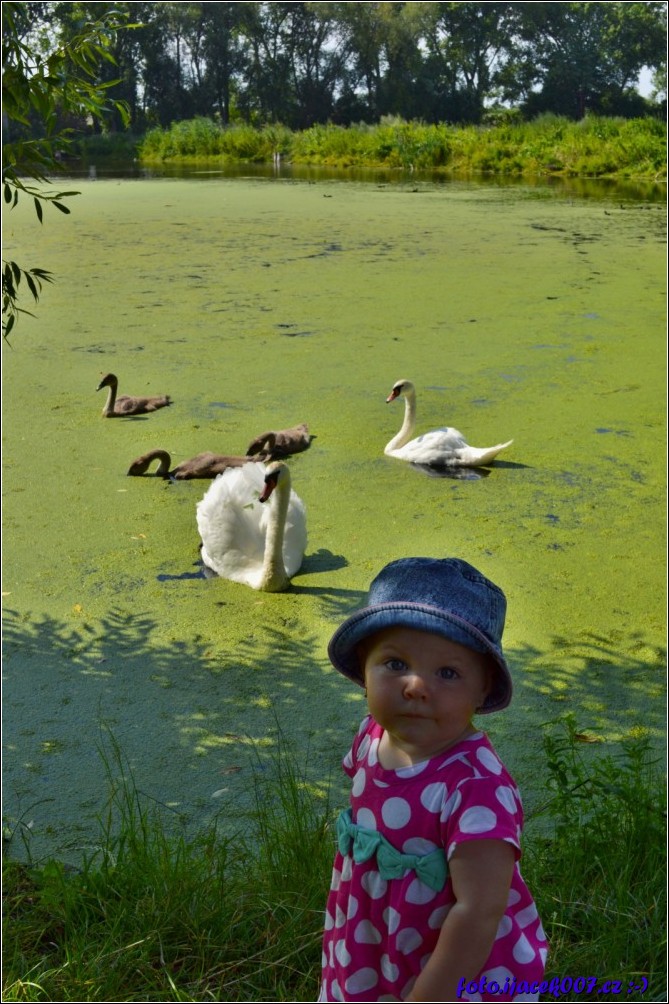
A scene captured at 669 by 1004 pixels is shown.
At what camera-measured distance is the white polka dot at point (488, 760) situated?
1185 mm

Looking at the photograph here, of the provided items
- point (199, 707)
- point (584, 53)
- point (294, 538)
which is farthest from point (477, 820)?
point (584, 53)

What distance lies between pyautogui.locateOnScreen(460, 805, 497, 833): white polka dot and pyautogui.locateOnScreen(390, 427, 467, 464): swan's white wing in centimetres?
347

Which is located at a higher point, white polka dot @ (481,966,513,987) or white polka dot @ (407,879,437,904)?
white polka dot @ (407,879,437,904)

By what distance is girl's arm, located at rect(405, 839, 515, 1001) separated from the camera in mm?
1124

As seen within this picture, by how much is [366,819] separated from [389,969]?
16 cm

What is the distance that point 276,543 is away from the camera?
3.58 m

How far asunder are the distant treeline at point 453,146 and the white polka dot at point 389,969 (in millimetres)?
14654

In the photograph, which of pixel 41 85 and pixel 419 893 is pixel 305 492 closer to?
pixel 41 85

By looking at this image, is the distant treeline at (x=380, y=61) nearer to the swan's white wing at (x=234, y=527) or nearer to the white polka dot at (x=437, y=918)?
the swan's white wing at (x=234, y=527)

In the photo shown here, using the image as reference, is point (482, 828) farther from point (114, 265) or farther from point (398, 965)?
point (114, 265)

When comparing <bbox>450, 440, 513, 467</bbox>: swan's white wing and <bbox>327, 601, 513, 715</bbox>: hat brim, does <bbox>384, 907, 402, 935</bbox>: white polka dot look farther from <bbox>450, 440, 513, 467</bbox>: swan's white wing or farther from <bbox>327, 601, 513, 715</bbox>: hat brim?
<bbox>450, 440, 513, 467</bbox>: swan's white wing

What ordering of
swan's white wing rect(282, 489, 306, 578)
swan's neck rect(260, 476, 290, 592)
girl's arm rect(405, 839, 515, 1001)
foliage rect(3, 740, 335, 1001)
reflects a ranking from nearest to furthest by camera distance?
girl's arm rect(405, 839, 515, 1001) → foliage rect(3, 740, 335, 1001) → swan's neck rect(260, 476, 290, 592) → swan's white wing rect(282, 489, 306, 578)

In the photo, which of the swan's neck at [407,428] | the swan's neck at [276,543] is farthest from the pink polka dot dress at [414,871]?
the swan's neck at [407,428]

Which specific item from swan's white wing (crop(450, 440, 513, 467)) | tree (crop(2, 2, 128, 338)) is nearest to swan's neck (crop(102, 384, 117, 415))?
swan's white wing (crop(450, 440, 513, 467))
